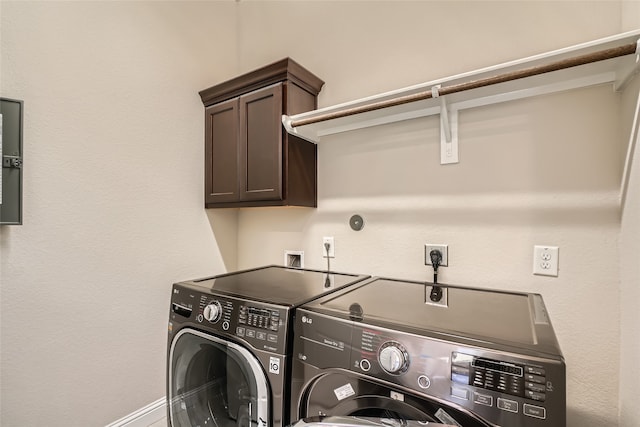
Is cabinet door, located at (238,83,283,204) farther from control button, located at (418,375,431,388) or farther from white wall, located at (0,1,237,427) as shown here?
control button, located at (418,375,431,388)

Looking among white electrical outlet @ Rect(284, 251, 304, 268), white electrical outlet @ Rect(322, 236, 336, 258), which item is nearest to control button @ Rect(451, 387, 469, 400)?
white electrical outlet @ Rect(322, 236, 336, 258)

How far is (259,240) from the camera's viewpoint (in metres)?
2.29

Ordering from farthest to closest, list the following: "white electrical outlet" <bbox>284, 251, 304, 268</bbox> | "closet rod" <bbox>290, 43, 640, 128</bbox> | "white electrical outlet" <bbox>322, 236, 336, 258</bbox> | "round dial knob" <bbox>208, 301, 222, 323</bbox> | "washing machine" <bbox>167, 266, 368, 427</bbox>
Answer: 1. "white electrical outlet" <bbox>284, 251, 304, 268</bbox>
2. "white electrical outlet" <bbox>322, 236, 336, 258</bbox>
3. "round dial knob" <bbox>208, 301, 222, 323</bbox>
4. "washing machine" <bbox>167, 266, 368, 427</bbox>
5. "closet rod" <bbox>290, 43, 640, 128</bbox>

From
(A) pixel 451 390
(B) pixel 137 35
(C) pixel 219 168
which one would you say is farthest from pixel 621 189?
(B) pixel 137 35

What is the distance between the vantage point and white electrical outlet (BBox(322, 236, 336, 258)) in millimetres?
1897

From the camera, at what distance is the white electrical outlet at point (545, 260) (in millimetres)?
1276

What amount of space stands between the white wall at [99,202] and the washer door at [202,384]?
2.01 ft

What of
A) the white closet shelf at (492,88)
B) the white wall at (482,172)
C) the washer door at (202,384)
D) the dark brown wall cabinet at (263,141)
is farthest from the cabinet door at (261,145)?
the washer door at (202,384)

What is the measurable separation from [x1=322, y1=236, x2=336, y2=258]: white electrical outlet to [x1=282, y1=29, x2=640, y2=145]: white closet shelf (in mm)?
658

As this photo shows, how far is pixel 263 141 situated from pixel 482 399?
1596 mm

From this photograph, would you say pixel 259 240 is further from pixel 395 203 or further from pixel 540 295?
pixel 540 295

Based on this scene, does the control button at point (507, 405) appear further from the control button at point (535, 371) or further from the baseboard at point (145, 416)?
the baseboard at point (145, 416)

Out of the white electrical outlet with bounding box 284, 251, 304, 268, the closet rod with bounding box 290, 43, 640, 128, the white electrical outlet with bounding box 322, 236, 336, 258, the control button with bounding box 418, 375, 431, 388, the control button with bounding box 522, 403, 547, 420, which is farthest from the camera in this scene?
the white electrical outlet with bounding box 284, 251, 304, 268

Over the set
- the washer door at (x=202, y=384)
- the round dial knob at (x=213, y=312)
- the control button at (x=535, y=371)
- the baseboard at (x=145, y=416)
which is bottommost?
the baseboard at (x=145, y=416)
